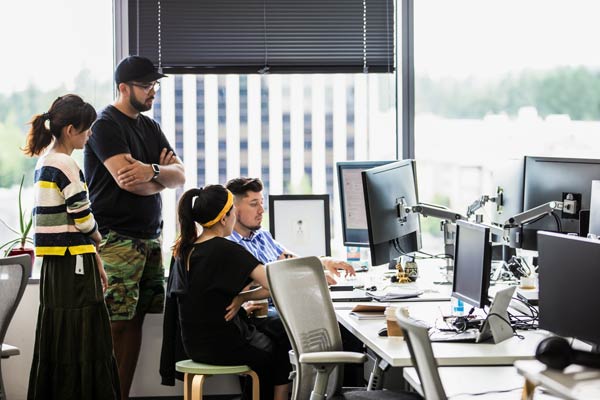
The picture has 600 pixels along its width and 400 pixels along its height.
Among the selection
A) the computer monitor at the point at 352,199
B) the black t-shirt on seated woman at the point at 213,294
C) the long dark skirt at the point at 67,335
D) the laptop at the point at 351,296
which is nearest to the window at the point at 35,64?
the long dark skirt at the point at 67,335

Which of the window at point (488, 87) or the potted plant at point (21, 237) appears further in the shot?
the window at point (488, 87)

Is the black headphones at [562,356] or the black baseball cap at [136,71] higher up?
the black baseball cap at [136,71]

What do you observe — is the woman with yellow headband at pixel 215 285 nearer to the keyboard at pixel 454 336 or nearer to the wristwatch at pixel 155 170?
the wristwatch at pixel 155 170

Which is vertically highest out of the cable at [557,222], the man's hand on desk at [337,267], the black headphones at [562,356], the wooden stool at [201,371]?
the cable at [557,222]

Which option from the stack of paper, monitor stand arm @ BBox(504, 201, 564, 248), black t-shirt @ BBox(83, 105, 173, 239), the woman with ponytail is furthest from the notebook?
black t-shirt @ BBox(83, 105, 173, 239)

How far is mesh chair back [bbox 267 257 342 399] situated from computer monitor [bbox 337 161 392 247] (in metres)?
1.46

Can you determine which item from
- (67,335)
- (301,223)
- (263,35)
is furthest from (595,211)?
(263,35)

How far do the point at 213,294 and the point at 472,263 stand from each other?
1.13 m

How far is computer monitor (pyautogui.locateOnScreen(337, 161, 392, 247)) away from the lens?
512 centimetres

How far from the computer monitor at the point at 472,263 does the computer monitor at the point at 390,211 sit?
48 centimetres

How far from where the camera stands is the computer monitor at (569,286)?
2670 mm

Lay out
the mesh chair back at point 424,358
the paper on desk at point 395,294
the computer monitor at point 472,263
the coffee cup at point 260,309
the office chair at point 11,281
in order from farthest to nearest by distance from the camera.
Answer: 1. the coffee cup at point 260,309
2. the paper on desk at point 395,294
3. the office chair at point 11,281
4. the computer monitor at point 472,263
5. the mesh chair back at point 424,358

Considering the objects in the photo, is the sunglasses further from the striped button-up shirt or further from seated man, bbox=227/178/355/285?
the striped button-up shirt

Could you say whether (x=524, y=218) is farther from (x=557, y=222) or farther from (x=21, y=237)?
(x=21, y=237)
